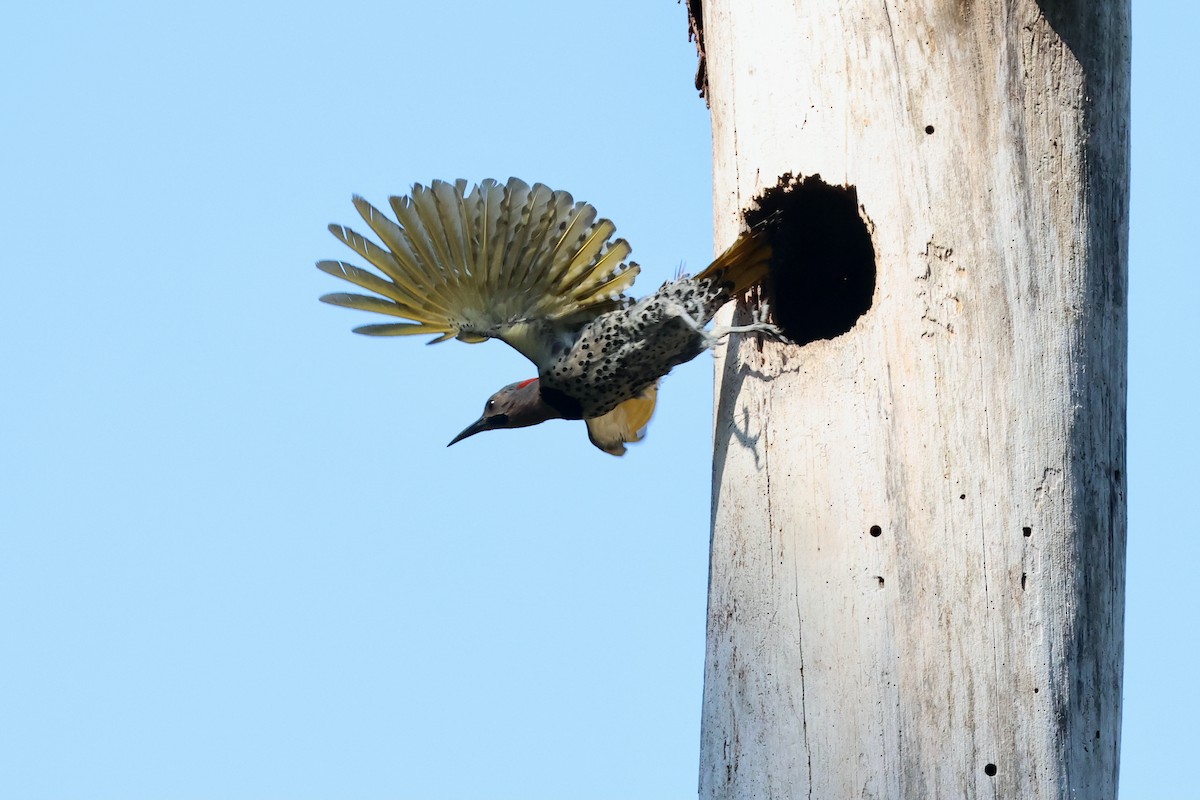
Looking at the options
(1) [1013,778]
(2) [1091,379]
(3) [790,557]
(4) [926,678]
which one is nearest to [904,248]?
(2) [1091,379]

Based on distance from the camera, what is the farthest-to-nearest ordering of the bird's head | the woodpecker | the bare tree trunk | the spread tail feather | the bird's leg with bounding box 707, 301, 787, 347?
the bird's head → the woodpecker → the spread tail feather → the bird's leg with bounding box 707, 301, 787, 347 → the bare tree trunk

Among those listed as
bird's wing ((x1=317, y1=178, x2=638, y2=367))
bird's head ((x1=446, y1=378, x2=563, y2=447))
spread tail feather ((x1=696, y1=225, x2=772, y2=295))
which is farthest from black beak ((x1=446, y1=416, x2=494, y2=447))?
spread tail feather ((x1=696, y1=225, x2=772, y2=295))

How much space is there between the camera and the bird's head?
498 centimetres

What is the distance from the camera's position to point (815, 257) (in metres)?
4.40

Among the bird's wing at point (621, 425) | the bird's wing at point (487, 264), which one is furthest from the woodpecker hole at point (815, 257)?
the bird's wing at point (621, 425)

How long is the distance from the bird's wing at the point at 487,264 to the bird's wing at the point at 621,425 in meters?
0.51

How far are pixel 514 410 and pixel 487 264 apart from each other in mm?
760

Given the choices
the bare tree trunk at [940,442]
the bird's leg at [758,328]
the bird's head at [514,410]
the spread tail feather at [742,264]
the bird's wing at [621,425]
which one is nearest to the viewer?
the bare tree trunk at [940,442]

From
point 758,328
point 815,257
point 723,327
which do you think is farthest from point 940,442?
point 815,257

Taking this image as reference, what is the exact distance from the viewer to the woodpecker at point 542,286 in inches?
169

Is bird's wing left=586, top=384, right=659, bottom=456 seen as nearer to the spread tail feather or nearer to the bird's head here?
the bird's head

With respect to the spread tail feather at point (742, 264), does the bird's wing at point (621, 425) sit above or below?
below

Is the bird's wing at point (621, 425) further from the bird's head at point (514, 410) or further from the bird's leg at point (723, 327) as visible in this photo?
the bird's leg at point (723, 327)

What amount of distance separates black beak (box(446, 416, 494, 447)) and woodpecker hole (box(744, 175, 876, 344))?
1235 millimetres
